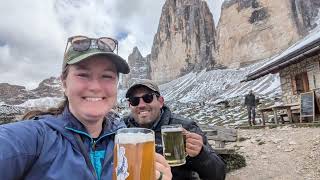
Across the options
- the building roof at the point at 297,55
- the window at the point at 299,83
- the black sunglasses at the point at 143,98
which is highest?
the building roof at the point at 297,55

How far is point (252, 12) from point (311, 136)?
85.9m

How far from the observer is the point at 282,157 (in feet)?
23.9

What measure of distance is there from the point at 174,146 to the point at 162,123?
93 centimetres

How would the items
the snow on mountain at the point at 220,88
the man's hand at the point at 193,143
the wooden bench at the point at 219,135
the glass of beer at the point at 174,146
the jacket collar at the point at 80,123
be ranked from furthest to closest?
1. the snow on mountain at the point at 220,88
2. the wooden bench at the point at 219,135
3. the man's hand at the point at 193,143
4. the glass of beer at the point at 174,146
5. the jacket collar at the point at 80,123

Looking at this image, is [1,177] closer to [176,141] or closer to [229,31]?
[176,141]

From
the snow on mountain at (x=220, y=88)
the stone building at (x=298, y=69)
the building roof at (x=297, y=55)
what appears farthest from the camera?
the snow on mountain at (x=220, y=88)

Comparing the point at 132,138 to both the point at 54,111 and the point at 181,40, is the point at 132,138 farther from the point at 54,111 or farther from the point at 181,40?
the point at 181,40

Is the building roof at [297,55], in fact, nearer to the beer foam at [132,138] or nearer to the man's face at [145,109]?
the man's face at [145,109]

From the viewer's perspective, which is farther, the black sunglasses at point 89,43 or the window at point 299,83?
the window at point 299,83

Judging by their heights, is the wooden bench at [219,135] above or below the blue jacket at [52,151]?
below

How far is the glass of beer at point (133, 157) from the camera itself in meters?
0.98

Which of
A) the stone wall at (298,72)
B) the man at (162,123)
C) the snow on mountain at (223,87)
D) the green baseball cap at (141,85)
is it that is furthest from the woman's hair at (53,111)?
the snow on mountain at (223,87)

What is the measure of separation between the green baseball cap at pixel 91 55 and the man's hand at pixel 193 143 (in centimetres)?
106

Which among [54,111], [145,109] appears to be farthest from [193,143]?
[54,111]
